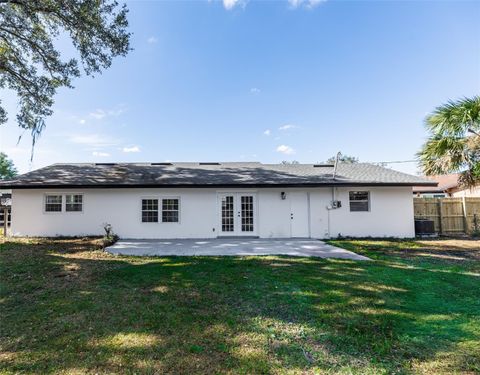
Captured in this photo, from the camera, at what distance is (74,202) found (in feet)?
39.8

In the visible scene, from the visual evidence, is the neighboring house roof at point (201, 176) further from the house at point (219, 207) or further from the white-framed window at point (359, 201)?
the white-framed window at point (359, 201)

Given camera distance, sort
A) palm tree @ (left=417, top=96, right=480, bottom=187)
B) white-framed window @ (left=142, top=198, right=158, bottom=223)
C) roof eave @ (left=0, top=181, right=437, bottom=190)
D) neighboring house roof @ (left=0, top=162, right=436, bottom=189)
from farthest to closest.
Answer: white-framed window @ (left=142, top=198, right=158, bottom=223), neighboring house roof @ (left=0, top=162, right=436, bottom=189), roof eave @ (left=0, top=181, right=437, bottom=190), palm tree @ (left=417, top=96, right=480, bottom=187)

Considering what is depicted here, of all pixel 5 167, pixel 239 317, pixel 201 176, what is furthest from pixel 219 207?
pixel 5 167

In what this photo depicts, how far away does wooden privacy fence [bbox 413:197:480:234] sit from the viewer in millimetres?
12938

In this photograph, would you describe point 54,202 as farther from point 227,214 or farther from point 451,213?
point 451,213

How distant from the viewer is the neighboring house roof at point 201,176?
11.7 meters

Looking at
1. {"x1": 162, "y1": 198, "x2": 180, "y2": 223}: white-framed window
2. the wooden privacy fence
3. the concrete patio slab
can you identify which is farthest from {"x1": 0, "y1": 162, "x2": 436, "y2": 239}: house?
the wooden privacy fence

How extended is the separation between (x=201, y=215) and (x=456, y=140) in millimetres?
10389

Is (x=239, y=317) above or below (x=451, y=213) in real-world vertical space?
below

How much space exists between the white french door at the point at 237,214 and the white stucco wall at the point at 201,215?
246 millimetres

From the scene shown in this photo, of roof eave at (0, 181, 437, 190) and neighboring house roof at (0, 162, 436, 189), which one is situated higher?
neighboring house roof at (0, 162, 436, 189)

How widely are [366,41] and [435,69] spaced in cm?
335

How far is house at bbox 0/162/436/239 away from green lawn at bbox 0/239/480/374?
5076 mm

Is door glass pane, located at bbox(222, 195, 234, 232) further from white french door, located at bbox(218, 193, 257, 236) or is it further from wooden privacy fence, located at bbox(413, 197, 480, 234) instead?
wooden privacy fence, located at bbox(413, 197, 480, 234)
